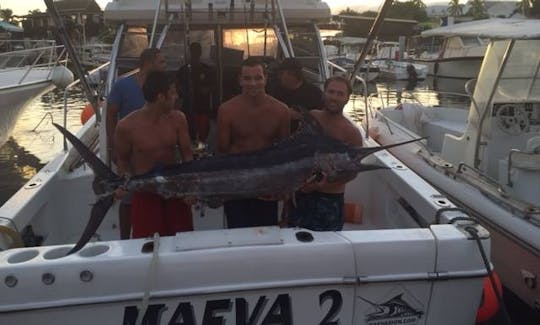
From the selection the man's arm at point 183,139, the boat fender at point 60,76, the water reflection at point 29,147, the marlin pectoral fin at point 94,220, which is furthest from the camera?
the boat fender at point 60,76

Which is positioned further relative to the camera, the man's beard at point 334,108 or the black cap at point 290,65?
the black cap at point 290,65

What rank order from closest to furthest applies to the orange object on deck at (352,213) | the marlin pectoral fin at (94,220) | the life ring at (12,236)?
the marlin pectoral fin at (94,220) < the life ring at (12,236) < the orange object on deck at (352,213)

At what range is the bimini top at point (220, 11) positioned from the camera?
17.4ft

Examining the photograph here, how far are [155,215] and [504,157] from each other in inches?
176

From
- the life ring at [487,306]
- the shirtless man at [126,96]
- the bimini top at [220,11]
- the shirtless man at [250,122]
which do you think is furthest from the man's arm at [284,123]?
the bimini top at [220,11]

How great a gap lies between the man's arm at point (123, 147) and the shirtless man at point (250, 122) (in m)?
0.59

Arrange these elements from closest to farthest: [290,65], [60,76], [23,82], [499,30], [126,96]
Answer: [126,96], [290,65], [499,30], [23,82], [60,76]

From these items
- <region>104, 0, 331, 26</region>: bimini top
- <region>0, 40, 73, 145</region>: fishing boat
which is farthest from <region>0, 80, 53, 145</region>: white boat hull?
<region>104, 0, 331, 26</region>: bimini top

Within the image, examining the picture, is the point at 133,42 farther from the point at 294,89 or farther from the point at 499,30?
the point at 499,30

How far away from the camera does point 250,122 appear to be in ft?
10.8

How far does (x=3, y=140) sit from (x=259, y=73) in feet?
33.6

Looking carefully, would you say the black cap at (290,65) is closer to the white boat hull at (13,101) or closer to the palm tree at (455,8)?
the white boat hull at (13,101)

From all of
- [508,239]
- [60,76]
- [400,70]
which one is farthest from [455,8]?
[508,239]

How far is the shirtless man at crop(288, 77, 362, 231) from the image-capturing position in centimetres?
329
